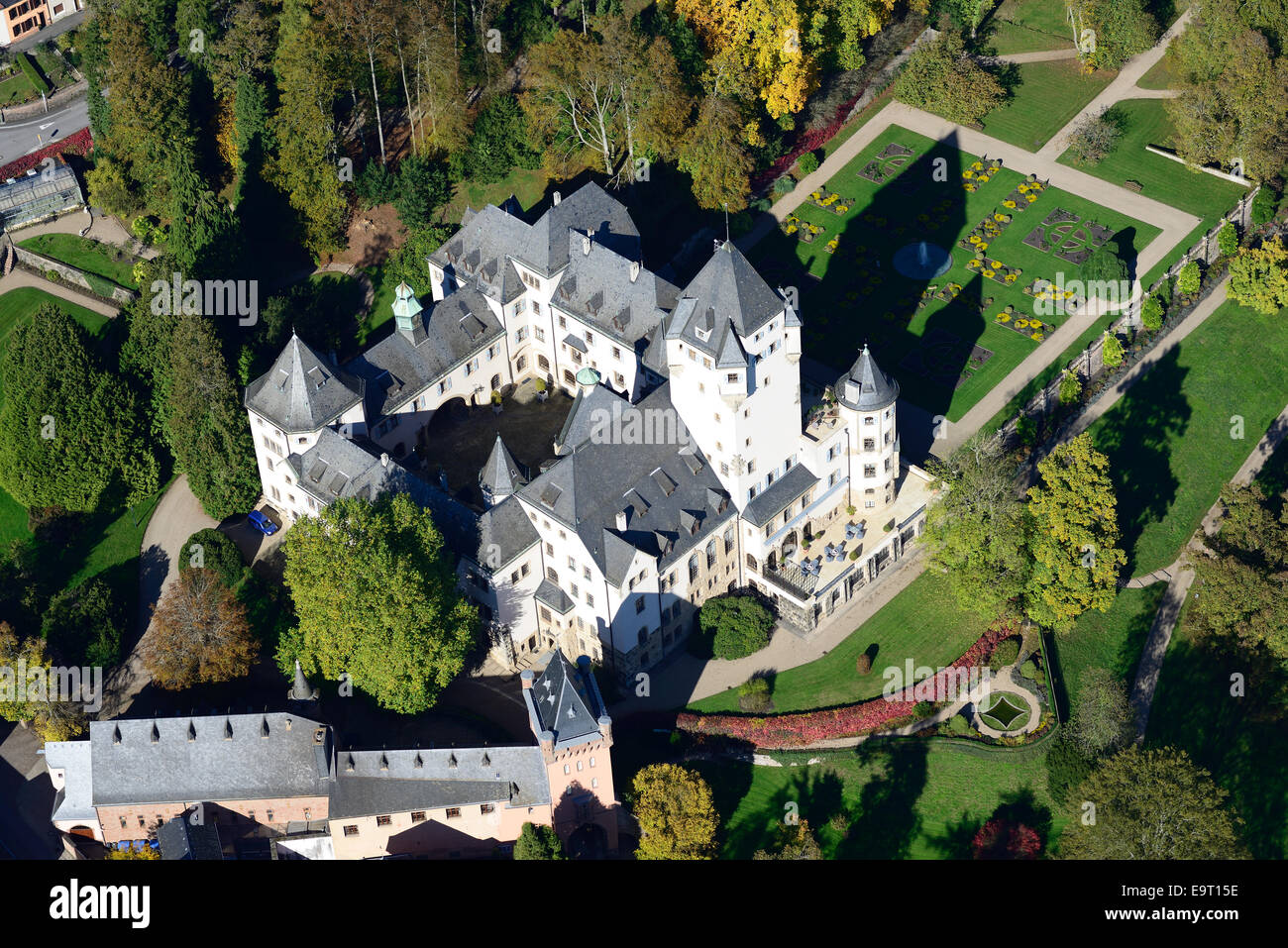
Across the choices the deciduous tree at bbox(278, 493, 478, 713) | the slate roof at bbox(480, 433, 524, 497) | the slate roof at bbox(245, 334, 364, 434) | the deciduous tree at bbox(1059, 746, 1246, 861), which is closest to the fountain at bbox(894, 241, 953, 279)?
the slate roof at bbox(480, 433, 524, 497)

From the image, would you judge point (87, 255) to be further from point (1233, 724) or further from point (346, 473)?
point (1233, 724)

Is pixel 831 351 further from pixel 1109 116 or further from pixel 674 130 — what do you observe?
pixel 1109 116

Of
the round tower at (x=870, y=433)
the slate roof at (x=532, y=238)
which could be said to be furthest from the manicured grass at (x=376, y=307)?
the round tower at (x=870, y=433)

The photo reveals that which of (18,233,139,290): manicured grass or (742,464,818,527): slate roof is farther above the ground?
(18,233,139,290): manicured grass

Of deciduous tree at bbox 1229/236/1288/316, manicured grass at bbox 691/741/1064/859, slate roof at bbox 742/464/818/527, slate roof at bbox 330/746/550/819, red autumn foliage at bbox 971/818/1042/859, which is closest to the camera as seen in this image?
slate roof at bbox 330/746/550/819

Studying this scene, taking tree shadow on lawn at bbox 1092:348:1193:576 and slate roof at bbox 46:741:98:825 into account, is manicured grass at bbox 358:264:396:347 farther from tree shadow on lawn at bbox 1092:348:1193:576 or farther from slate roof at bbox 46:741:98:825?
tree shadow on lawn at bbox 1092:348:1193:576

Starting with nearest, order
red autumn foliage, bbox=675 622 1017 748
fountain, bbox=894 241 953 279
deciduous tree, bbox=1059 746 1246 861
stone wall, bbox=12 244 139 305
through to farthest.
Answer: deciduous tree, bbox=1059 746 1246 861 → red autumn foliage, bbox=675 622 1017 748 → fountain, bbox=894 241 953 279 → stone wall, bbox=12 244 139 305
